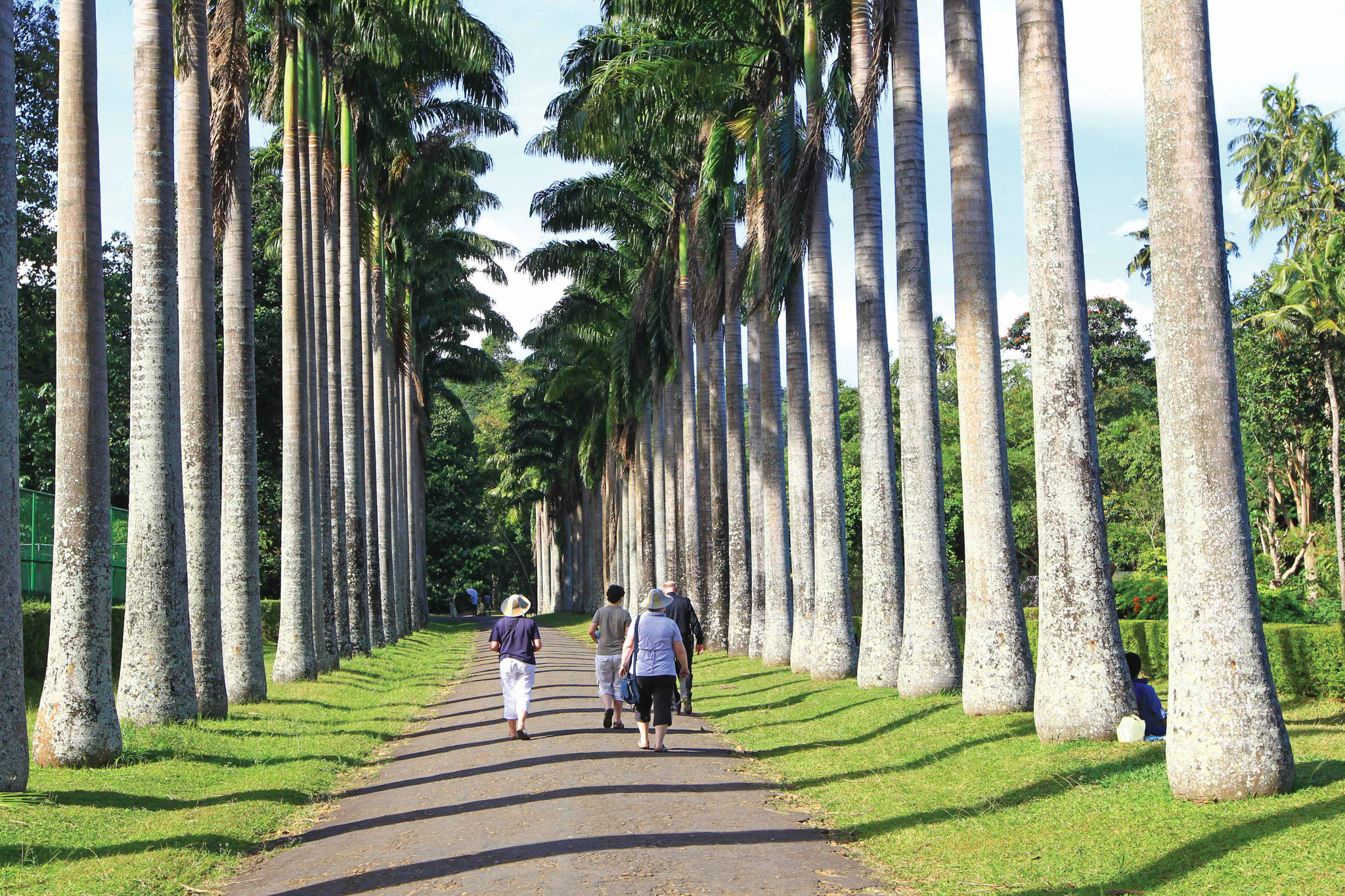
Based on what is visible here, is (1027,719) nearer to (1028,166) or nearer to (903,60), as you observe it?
(1028,166)

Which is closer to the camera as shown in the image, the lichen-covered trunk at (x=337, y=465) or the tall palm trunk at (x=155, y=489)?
the tall palm trunk at (x=155, y=489)

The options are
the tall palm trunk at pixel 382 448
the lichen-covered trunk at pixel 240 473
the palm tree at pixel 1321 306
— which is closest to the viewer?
the lichen-covered trunk at pixel 240 473

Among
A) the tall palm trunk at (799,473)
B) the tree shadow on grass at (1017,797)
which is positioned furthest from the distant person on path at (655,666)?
the tall palm trunk at (799,473)

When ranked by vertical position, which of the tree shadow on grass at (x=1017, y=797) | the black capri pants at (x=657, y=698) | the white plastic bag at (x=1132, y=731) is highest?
the black capri pants at (x=657, y=698)

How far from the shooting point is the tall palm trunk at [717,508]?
29766 mm

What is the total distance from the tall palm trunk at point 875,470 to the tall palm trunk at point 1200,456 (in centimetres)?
811

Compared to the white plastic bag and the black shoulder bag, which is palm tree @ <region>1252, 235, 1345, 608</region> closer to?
the white plastic bag

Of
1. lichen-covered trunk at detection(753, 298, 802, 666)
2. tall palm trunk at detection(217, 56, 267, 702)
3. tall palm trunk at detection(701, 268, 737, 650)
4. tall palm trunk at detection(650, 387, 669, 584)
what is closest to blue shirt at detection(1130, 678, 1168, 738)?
tall palm trunk at detection(217, 56, 267, 702)

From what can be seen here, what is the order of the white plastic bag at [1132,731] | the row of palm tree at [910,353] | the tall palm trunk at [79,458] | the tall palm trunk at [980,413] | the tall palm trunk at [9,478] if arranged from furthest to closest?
the tall palm trunk at [980,413], the tall palm trunk at [79,458], the white plastic bag at [1132,731], the tall palm trunk at [9,478], the row of palm tree at [910,353]

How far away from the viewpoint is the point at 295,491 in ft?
69.0

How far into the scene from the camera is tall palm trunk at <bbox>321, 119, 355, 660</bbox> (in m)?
24.9

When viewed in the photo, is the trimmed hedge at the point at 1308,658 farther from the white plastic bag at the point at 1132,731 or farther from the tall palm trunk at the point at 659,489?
the tall palm trunk at the point at 659,489

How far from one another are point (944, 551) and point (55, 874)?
11.1 meters

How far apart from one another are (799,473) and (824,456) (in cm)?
214
